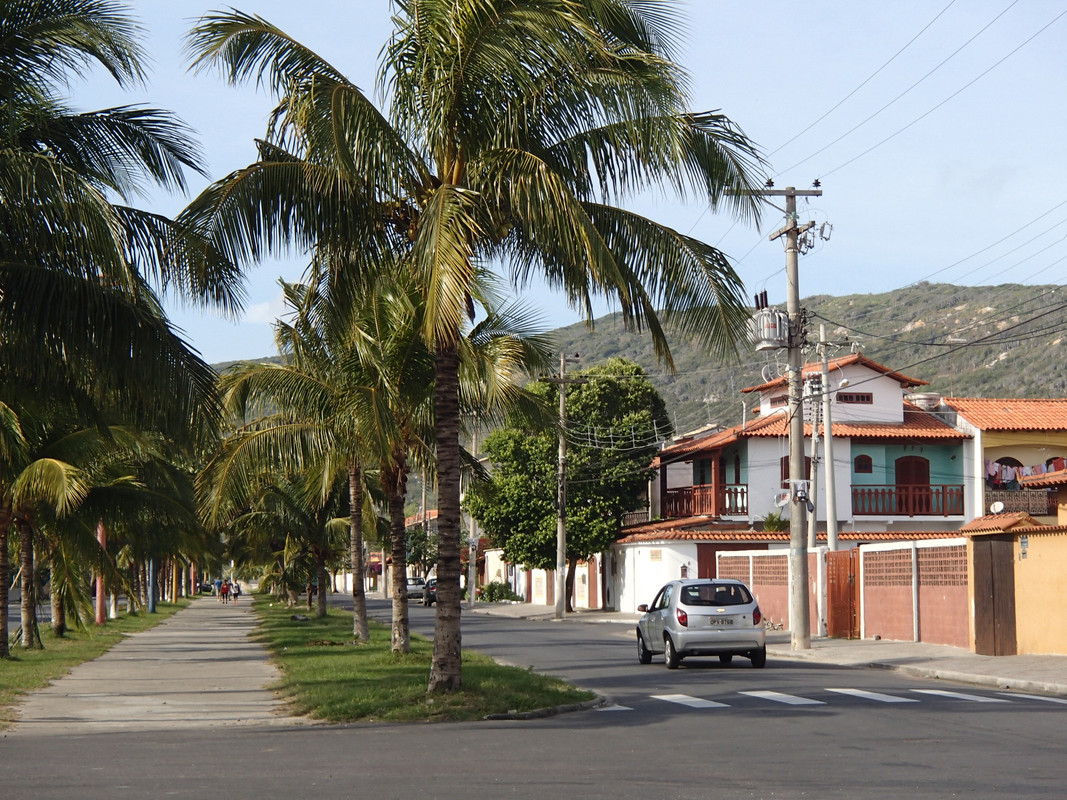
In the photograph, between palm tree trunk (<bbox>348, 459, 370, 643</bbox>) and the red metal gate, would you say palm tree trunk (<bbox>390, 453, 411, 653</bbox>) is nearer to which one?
palm tree trunk (<bbox>348, 459, 370, 643</bbox>)

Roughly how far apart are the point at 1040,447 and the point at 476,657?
3389 centimetres

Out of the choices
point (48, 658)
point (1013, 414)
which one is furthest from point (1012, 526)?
point (1013, 414)

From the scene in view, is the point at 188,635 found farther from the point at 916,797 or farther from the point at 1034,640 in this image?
the point at 916,797

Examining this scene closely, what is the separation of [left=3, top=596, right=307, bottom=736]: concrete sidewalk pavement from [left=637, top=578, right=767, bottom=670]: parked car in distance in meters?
6.81

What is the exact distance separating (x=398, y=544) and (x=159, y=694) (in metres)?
6.13

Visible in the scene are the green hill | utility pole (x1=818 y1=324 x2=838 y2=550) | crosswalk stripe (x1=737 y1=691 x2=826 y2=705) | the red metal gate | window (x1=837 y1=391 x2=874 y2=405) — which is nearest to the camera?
crosswalk stripe (x1=737 y1=691 x2=826 y2=705)

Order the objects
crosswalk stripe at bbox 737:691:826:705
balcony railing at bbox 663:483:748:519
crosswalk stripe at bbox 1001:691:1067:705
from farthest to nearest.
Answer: balcony railing at bbox 663:483:748:519 → crosswalk stripe at bbox 1001:691:1067:705 → crosswalk stripe at bbox 737:691:826:705

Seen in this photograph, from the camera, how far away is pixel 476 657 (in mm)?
22828

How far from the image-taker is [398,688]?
15.9 metres

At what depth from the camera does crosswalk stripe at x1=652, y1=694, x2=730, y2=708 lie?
15.2 m

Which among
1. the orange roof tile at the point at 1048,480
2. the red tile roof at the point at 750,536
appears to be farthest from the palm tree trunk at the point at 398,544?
the red tile roof at the point at 750,536

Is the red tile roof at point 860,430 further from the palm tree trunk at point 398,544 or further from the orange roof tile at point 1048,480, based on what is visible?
the palm tree trunk at point 398,544

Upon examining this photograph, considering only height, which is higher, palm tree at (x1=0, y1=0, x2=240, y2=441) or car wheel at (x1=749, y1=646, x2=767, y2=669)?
palm tree at (x1=0, y1=0, x2=240, y2=441)

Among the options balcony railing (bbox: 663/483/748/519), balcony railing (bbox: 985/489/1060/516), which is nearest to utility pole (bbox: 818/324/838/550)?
balcony railing (bbox: 663/483/748/519)
